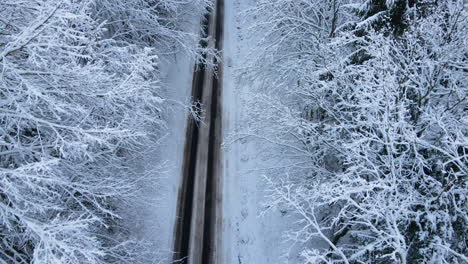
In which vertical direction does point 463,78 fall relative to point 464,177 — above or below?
above

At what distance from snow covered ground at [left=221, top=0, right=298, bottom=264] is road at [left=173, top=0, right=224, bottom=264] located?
35cm

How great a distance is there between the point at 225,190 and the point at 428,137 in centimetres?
754

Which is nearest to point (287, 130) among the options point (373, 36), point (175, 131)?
point (373, 36)

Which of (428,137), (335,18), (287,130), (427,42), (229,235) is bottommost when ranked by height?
(229,235)

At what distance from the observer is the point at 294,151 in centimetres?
1134

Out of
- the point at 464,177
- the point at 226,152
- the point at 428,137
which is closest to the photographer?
the point at 464,177

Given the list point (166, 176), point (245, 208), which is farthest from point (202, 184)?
point (245, 208)

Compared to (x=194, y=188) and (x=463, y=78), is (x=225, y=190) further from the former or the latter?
(x=463, y=78)

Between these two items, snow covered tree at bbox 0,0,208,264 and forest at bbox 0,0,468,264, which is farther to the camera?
forest at bbox 0,0,468,264

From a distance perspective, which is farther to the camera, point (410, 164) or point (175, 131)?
point (175, 131)

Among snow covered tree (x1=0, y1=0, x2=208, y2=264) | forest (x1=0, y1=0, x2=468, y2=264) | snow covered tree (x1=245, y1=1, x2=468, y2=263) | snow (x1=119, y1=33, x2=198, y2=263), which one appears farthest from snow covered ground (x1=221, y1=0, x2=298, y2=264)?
snow covered tree (x1=0, y1=0, x2=208, y2=264)

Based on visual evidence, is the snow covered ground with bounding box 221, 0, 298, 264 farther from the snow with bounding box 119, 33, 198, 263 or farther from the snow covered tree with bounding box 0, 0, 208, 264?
the snow covered tree with bounding box 0, 0, 208, 264

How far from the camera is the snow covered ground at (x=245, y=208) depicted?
39.3 feet

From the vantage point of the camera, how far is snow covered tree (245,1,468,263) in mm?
6977
